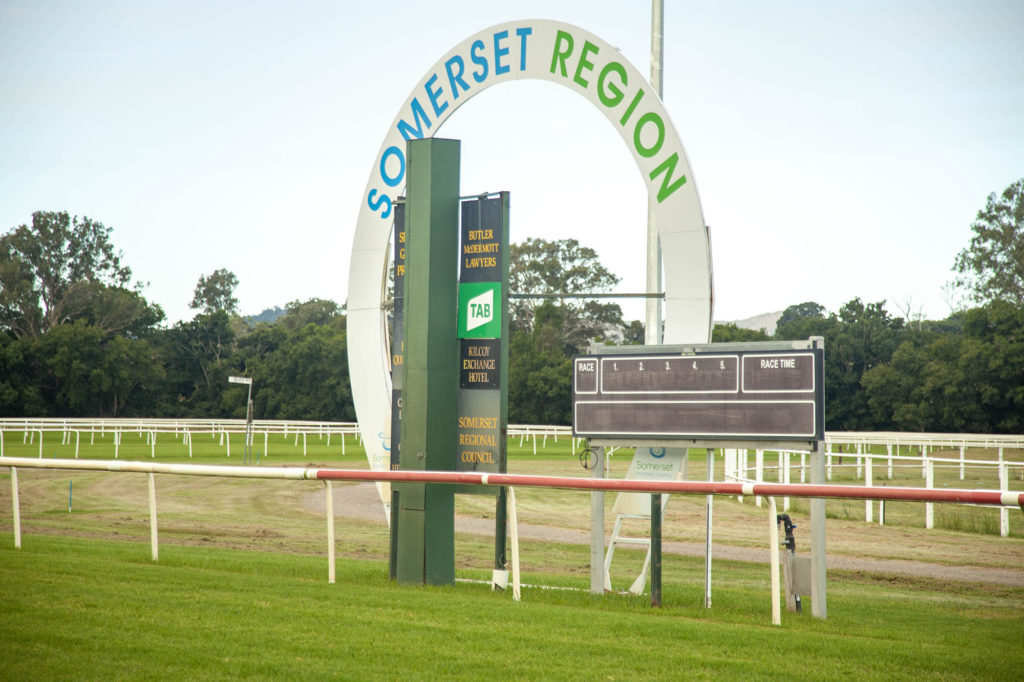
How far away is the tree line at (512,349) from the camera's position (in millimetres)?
41344

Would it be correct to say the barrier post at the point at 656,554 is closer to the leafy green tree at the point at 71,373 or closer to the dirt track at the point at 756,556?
the dirt track at the point at 756,556

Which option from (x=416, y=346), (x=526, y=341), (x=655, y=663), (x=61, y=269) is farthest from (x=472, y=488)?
(x=61, y=269)

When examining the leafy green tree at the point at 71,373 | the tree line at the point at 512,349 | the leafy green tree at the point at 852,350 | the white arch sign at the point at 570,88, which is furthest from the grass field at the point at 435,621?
the leafy green tree at the point at 71,373

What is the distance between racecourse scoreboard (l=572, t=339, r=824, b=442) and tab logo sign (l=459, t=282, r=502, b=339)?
0.71m

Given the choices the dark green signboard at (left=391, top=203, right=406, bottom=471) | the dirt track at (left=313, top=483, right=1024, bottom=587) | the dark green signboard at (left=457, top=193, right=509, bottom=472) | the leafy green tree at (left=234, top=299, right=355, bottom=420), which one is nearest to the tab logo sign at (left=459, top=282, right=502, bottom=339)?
the dark green signboard at (left=457, top=193, right=509, bottom=472)

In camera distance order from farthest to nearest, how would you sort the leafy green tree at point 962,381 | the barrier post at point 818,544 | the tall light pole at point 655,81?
1. the leafy green tree at point 962,381
2. the tall light pole at point 655,81
3. the barrier post at point 818,544

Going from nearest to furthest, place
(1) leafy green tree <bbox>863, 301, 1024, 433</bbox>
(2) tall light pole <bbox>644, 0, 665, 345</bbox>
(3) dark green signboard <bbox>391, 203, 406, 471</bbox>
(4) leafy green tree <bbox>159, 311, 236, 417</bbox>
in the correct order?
(3) dark green signboard <bbox>391, 203, 406, 471</bbox>
(2) tall light pole <bbox>644, 0, 665, 345</bbox>
(1) leafy green tree <bbox>863, 301, 1024, 433</bbox>
(4) leafy green tree <bbox>159, 311, 236, 417</bbox>

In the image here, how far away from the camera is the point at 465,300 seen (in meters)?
7.29

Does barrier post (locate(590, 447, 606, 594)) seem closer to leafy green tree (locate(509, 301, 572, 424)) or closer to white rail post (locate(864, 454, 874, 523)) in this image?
white rail post (locate(864, 454, 874, 523))

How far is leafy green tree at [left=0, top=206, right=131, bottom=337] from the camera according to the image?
58.8 metres

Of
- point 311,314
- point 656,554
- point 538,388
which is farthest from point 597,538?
point 311,314

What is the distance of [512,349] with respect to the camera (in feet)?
161

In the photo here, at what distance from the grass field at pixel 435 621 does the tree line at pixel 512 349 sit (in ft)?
101

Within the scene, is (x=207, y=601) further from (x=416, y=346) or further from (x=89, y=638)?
(x=416, y=346)
